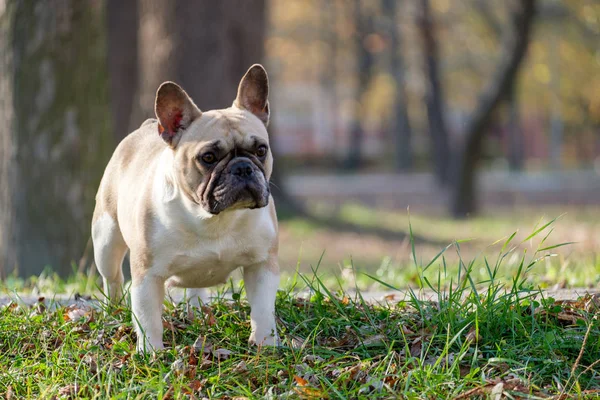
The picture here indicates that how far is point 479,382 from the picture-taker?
376cm

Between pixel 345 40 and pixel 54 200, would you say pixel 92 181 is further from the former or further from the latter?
pixel 345 40

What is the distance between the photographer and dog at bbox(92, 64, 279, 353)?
4.14 metres

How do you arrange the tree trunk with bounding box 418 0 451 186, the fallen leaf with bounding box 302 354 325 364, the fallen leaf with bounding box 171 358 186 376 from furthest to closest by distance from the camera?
the tree trunk with bounding box 418 0 451 186 → the fallen leaf with bounding box 302 354 325 364 → the fallen leaf with bounding box 171 358 186 376

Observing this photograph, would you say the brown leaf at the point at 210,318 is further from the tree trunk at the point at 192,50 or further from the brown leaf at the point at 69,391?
the tree trunk at the point at 192,50

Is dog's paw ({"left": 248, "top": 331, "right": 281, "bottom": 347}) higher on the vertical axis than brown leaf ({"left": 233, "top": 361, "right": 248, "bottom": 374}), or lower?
higher

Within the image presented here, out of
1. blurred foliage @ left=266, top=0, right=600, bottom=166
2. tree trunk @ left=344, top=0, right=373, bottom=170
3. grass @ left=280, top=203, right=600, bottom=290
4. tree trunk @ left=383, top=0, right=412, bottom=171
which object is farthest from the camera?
tree trunk @ left=344, top=0, right=373, bottom=170

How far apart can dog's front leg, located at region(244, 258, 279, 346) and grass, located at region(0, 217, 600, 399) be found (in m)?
0.09

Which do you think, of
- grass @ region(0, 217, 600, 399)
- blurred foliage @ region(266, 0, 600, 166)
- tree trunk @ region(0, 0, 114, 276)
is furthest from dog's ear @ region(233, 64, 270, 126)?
blurred foliage @ region(266, 0, 600, 166)

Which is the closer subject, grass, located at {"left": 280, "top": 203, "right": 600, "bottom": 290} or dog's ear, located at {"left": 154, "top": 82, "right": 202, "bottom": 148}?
dog's ear, located at {"left": 154, "top": 82, "right": 202, "bottom": 148}

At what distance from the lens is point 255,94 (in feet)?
15.0

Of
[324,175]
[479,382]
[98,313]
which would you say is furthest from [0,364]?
[324,175]

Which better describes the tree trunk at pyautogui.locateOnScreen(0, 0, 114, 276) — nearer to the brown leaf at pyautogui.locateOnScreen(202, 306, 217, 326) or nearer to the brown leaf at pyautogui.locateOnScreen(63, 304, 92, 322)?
the brown leaf at pyautogui.locateOnScreen(63, 304, 92, 322)

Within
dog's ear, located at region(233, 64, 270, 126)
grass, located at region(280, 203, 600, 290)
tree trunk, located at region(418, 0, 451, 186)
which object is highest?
dog's ear, located at region(233, 64, 270, 126)

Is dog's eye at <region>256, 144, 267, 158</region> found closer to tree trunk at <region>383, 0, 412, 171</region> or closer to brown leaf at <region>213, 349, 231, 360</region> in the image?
brown leaf at <region>213, 349, 231, 360</region>
